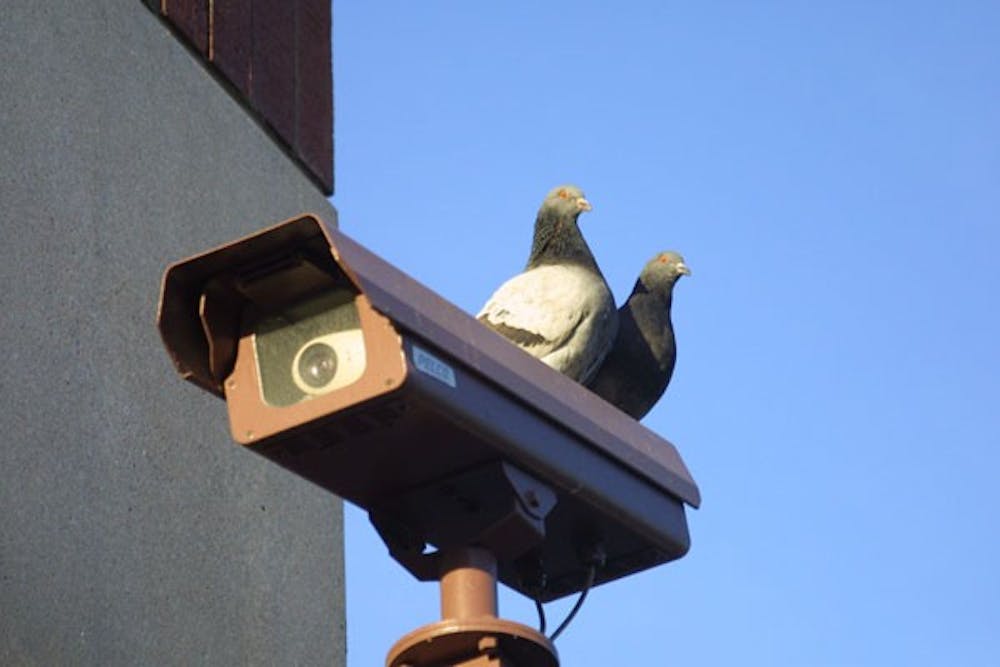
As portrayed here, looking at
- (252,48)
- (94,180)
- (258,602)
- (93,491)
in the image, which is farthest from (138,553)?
(252,48)

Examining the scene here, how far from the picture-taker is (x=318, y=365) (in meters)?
3.15

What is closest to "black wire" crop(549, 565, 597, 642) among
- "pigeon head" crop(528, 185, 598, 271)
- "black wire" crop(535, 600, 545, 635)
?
"black wire" crop(535, 600, 545, 635)

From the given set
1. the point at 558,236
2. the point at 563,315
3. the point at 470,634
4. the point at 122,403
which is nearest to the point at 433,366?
the point at 470,634

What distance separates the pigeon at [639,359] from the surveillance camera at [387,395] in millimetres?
1368

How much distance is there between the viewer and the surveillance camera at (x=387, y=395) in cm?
309

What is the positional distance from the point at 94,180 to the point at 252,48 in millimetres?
1123

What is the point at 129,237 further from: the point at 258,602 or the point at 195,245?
the point at 258,602

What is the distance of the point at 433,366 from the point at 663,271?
2289 millimetres

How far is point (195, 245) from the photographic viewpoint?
17.2ft

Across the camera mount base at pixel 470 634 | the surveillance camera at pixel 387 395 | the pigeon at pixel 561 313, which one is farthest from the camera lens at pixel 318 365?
the pigeon at pixel 561 313

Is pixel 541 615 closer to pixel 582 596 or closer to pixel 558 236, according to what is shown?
pixel 582 596

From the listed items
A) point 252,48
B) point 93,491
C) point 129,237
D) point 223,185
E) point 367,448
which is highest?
point 252,48

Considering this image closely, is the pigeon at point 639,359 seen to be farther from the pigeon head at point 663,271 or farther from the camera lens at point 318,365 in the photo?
the camera lens at point 318,365

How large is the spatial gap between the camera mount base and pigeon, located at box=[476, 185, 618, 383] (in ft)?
4.02
